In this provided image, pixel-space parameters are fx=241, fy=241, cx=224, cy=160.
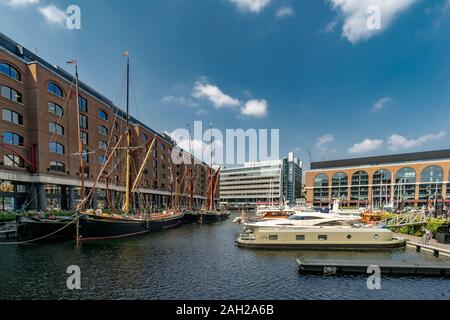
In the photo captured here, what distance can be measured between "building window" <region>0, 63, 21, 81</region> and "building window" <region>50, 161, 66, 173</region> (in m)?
17.9

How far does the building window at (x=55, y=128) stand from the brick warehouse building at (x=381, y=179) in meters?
124

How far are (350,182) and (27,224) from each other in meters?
150

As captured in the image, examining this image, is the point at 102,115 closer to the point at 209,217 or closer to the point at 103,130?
the point at 103,130

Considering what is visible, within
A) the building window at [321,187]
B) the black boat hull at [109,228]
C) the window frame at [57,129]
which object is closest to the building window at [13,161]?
the window frame at [57,129]

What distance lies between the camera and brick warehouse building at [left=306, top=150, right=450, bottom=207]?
118 meters

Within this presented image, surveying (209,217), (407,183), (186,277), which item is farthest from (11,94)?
(407,183)

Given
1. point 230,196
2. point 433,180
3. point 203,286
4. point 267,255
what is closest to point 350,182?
point 433,180

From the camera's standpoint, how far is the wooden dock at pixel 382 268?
18.3 m

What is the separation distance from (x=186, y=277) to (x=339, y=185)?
146 meters

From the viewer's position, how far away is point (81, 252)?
83.9 ft

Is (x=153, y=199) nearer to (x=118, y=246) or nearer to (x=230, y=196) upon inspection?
(x=118, y=246)

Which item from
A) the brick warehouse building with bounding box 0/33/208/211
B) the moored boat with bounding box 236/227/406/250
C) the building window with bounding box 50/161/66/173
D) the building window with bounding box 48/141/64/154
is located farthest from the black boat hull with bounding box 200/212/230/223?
the moored boat with bounding box 236/227/406/250

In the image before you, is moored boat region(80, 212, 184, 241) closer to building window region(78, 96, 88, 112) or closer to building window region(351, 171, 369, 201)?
building window region(78, 96, 88, 112)

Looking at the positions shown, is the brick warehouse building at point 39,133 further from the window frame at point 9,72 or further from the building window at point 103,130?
the building window at point 103,130
